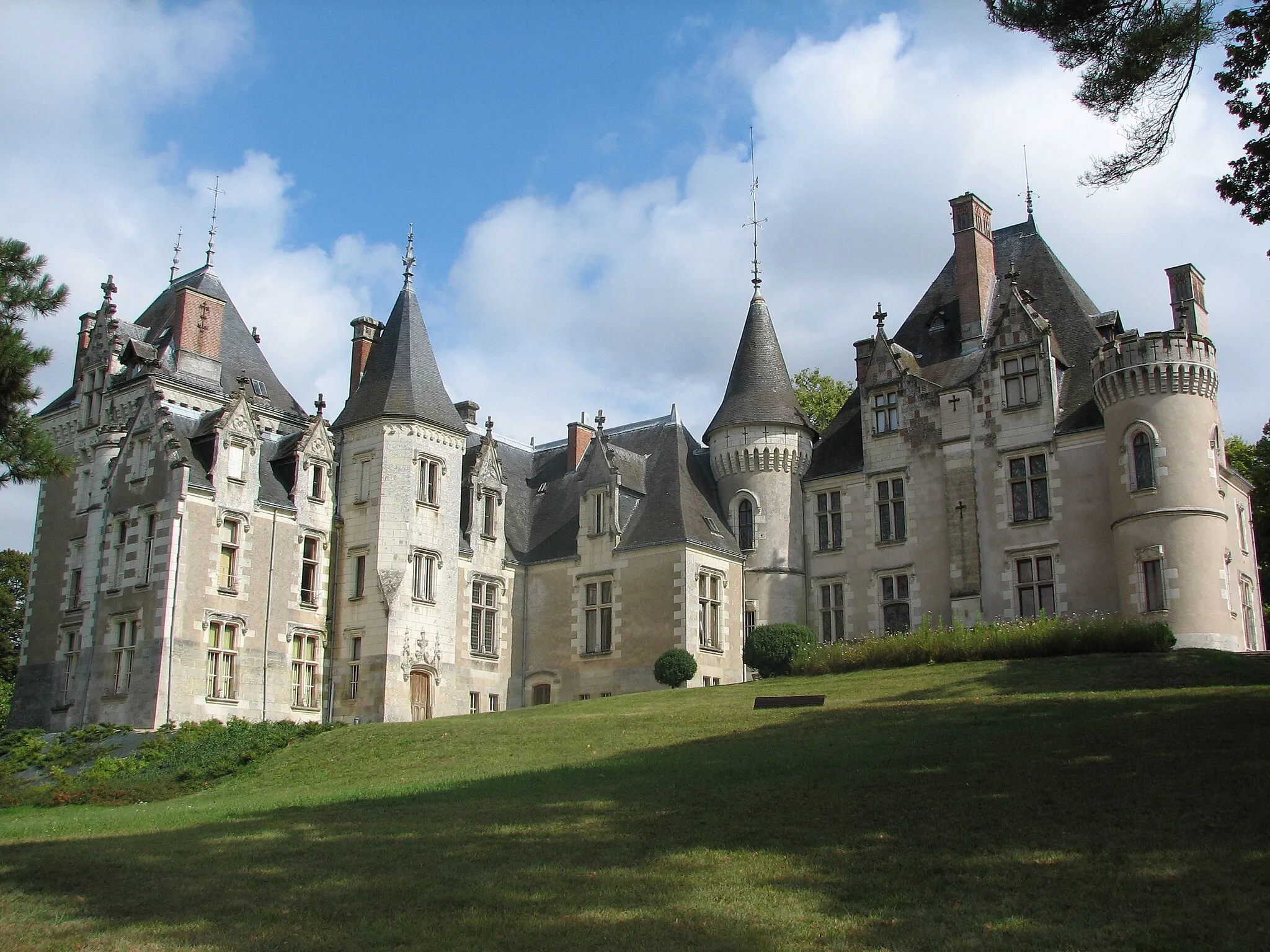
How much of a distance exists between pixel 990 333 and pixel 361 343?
1940cm

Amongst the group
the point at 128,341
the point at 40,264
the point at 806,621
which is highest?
the point at 128,341

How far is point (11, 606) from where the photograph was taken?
185 ft

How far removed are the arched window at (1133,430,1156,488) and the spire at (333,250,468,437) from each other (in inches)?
733

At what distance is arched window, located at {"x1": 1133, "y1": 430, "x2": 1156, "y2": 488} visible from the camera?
31250 millimetres

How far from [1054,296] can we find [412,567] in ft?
65.6

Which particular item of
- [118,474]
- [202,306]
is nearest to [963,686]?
[118,474]

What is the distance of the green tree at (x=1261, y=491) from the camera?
41719 mm

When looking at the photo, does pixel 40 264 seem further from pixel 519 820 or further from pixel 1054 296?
pixel 1054 296

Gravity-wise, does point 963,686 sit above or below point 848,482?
below

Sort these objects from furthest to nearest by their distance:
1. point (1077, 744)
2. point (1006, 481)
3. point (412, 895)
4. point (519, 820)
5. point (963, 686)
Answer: point (1006, 481) → point (963, 686) → point (1077, 744) → point (519, 820) → point (412, 895)

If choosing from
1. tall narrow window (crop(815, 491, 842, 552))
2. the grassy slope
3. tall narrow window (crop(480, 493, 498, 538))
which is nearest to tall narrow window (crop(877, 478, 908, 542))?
tall narrow window (crop(815, 491, 842, 552))

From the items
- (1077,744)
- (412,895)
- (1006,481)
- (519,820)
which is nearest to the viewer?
(412,895)

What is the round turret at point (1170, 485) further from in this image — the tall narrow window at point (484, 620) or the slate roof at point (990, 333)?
the tall narrow window at point (484, 620)

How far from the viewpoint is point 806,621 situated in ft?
124
